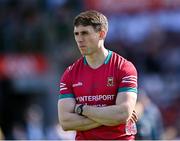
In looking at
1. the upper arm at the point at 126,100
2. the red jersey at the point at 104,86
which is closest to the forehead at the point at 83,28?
the red jersey at the point at 104,86

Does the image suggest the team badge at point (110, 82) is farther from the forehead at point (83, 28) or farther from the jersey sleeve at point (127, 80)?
the forehead at point (83, 28)

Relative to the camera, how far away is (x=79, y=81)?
24.9 feet

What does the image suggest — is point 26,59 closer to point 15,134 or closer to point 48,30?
point 48,30

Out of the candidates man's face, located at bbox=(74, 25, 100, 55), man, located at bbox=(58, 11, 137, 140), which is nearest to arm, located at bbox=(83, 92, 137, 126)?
man, located at bbox=(58, 11, 137, 140)

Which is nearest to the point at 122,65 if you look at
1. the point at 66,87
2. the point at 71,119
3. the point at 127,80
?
the point at 127,80

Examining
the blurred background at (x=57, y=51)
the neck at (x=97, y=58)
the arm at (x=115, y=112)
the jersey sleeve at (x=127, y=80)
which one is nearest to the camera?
the arm at (x=115, y=112)

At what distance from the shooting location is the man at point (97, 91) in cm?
740

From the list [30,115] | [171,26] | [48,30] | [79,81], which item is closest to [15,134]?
[30,115]

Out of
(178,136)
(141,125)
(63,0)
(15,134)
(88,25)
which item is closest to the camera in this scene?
(88,25)

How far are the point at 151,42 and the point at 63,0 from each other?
A: 288cm

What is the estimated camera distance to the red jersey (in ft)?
24.5

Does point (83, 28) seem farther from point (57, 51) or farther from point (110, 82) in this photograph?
point (57, 51)

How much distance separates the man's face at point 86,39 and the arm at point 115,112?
0.50 m

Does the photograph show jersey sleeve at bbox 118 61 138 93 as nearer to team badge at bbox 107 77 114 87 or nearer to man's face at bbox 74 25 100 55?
team badge at bbox 107 77 114 87
